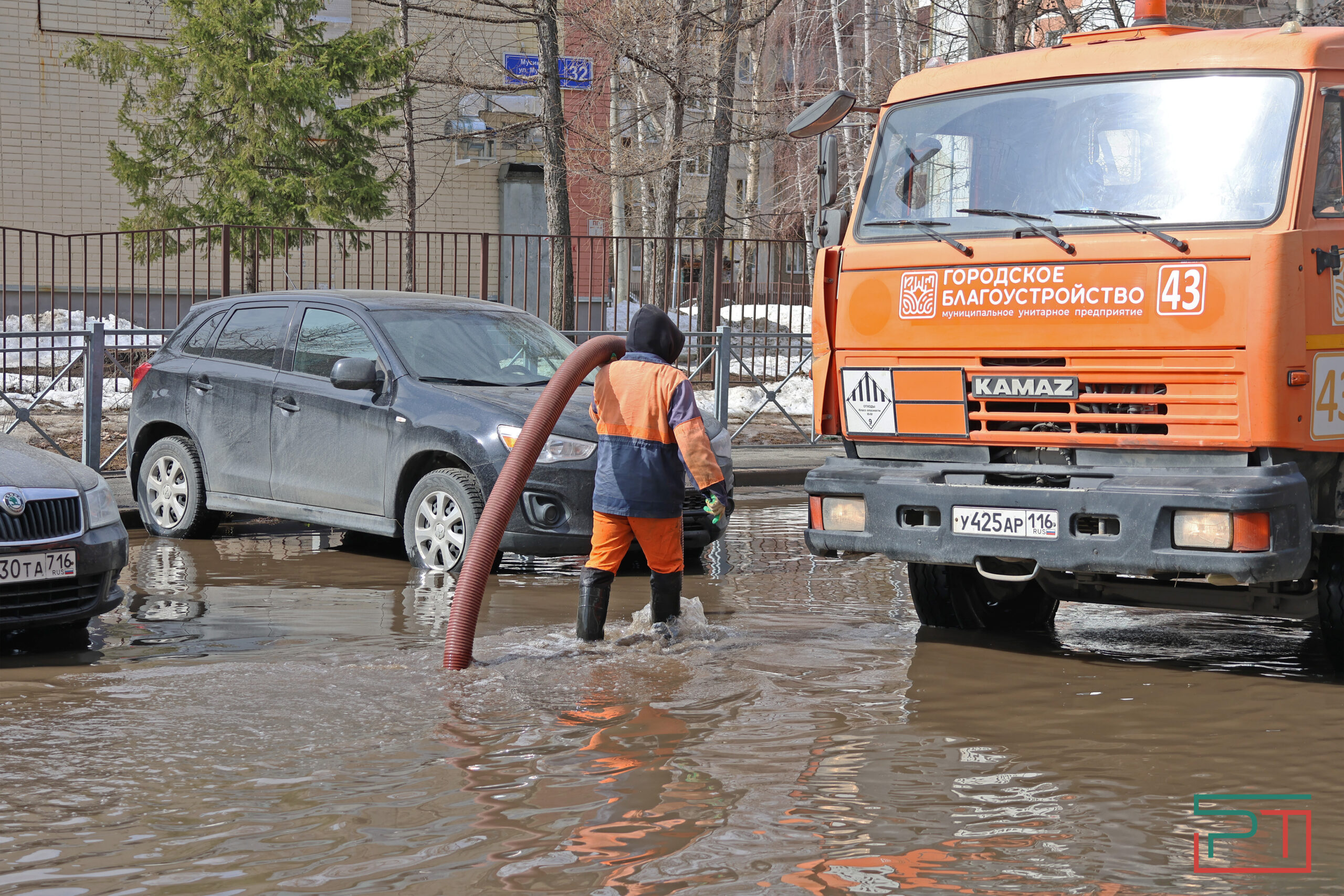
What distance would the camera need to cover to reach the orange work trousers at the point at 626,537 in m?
6.86

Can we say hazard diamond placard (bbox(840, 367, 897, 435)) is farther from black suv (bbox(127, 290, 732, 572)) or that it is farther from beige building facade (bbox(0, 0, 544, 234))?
beige building facade (bbox(0, 0, 544, 234))

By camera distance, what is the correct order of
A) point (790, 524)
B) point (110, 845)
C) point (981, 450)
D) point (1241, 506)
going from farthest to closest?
point (790, 524), point (981, 450), point (1241, 506), point (110, 845)

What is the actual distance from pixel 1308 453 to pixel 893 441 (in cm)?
178

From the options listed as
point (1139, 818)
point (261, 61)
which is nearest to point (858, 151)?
point (261, 61)

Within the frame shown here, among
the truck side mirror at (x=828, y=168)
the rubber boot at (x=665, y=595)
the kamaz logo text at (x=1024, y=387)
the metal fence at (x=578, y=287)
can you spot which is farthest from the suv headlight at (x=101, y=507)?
the metal fence at (x=578, y=287)

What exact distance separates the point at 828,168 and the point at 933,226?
30.6 inches

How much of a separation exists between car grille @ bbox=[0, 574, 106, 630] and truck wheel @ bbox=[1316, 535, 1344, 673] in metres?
5.44

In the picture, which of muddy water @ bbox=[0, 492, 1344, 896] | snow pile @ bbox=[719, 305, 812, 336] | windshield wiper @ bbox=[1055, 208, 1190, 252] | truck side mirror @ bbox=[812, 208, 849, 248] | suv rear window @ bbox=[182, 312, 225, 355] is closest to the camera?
muddy water @ bbox=[0, 492, 1344, 896]

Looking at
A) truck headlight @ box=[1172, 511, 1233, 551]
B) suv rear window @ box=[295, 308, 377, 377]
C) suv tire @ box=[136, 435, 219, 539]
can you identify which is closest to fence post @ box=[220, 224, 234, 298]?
suv tire @ box=[136, 435, 219, 539]

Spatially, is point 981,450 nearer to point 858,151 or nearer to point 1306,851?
point 1306,851

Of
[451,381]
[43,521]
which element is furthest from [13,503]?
[451,381]

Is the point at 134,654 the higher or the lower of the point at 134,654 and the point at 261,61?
the lower

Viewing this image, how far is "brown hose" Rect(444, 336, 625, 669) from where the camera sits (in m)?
6.47

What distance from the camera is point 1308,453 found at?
627cm
